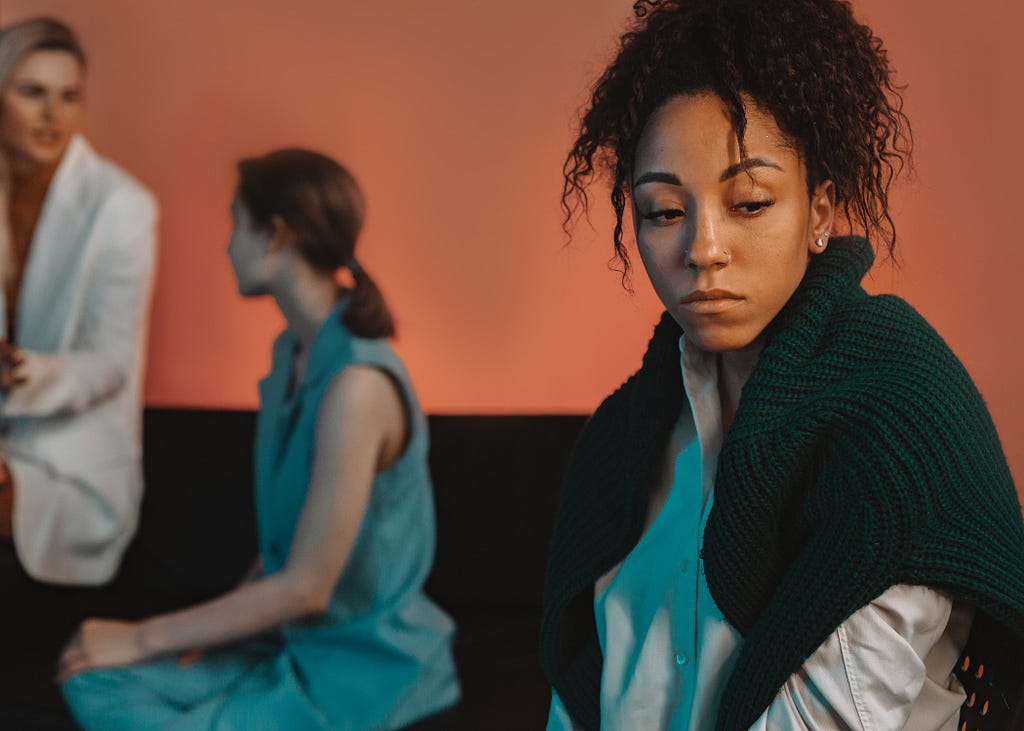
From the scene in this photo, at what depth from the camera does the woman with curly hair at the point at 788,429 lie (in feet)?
2.45

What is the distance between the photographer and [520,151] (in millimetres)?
2344

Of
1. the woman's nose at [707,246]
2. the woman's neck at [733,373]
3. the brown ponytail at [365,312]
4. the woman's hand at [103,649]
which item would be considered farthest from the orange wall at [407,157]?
the woman's nose at [707,246]

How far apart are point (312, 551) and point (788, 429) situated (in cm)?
102

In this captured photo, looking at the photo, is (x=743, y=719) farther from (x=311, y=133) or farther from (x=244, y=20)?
(x=244, y=20)

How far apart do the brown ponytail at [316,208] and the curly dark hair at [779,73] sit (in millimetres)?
1057

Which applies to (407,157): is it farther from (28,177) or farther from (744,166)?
(744,166)

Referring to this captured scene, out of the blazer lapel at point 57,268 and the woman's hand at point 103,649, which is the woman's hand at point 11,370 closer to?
the blazer lapel at point 57,268

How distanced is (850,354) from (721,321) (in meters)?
0.09

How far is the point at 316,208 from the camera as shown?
188 cm

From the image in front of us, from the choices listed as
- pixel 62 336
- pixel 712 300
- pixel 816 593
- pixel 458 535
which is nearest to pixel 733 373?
pixel 712 300

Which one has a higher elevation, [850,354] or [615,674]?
[850,354]

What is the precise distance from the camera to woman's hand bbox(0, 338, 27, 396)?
2.24 meters

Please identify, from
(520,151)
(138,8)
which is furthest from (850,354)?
(138,8)

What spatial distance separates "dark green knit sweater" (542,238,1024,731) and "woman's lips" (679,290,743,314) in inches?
1.7
